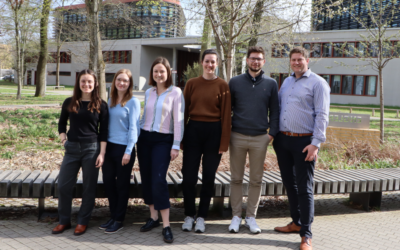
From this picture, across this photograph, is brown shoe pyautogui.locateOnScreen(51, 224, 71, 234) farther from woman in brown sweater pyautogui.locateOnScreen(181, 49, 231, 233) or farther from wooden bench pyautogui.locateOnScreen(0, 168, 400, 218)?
woman in brown sweater pyautogui.locateOnScreen(181, 49, 231, 233)

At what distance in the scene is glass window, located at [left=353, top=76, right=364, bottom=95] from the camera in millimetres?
34219

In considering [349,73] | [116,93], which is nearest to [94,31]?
[116,93]

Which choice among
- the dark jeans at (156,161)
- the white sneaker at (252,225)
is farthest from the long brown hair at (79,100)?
the white sneaker at (252,225)

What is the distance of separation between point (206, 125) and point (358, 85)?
33947 millimetres

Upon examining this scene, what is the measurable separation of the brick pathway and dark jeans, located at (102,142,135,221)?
288 mm

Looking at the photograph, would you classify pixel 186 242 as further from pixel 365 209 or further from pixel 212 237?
pixel 365 209

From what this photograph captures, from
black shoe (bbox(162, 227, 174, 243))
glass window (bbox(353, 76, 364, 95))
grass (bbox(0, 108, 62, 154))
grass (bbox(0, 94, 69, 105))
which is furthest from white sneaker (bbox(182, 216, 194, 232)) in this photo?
glass window (bbox(353, 76, 364, 95))

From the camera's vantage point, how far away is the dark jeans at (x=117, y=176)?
4.12m

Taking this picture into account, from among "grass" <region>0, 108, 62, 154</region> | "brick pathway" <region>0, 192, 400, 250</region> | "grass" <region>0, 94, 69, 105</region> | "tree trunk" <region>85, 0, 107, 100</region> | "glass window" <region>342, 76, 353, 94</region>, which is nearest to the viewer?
"brick pathway" <region>0, 192, 400, 250</region>

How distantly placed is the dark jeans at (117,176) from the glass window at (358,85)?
34163mm

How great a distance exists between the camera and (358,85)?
3447 cm

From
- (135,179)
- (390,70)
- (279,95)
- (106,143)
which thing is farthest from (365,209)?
(390,70)

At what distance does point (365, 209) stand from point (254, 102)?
2561 millimetres

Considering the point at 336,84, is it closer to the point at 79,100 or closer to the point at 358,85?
the point at 358,85
